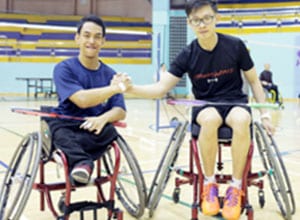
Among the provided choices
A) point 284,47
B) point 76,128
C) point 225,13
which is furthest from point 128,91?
point 225,13

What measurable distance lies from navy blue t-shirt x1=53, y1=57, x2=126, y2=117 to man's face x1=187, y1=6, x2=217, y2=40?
464 millimetres

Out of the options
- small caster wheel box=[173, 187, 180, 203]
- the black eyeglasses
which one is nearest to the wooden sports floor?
small caster wheel box=[173, 187, 180, 203]

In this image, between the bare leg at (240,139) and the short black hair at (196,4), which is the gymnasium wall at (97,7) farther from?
the bare leg at (240,139)

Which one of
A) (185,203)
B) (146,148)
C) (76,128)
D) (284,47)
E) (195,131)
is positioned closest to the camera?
(76,128)

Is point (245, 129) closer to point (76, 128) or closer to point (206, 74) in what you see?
point (206, 74)

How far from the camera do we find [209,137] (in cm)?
204

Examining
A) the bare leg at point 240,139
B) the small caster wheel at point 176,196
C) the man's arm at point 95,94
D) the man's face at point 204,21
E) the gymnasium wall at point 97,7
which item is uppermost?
the gymnasium wall at point 97,7

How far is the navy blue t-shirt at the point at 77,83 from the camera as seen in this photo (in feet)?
6.53

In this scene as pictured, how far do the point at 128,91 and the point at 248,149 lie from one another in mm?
605

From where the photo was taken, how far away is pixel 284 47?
11430 mm

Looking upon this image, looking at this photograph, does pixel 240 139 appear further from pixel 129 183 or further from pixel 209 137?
pixel 129 183

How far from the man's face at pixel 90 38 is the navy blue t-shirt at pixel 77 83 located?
3.3 inches

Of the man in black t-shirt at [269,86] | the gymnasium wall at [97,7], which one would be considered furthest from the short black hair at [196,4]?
the gymnasium wall at [97,7]

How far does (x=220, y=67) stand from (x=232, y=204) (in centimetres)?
67
